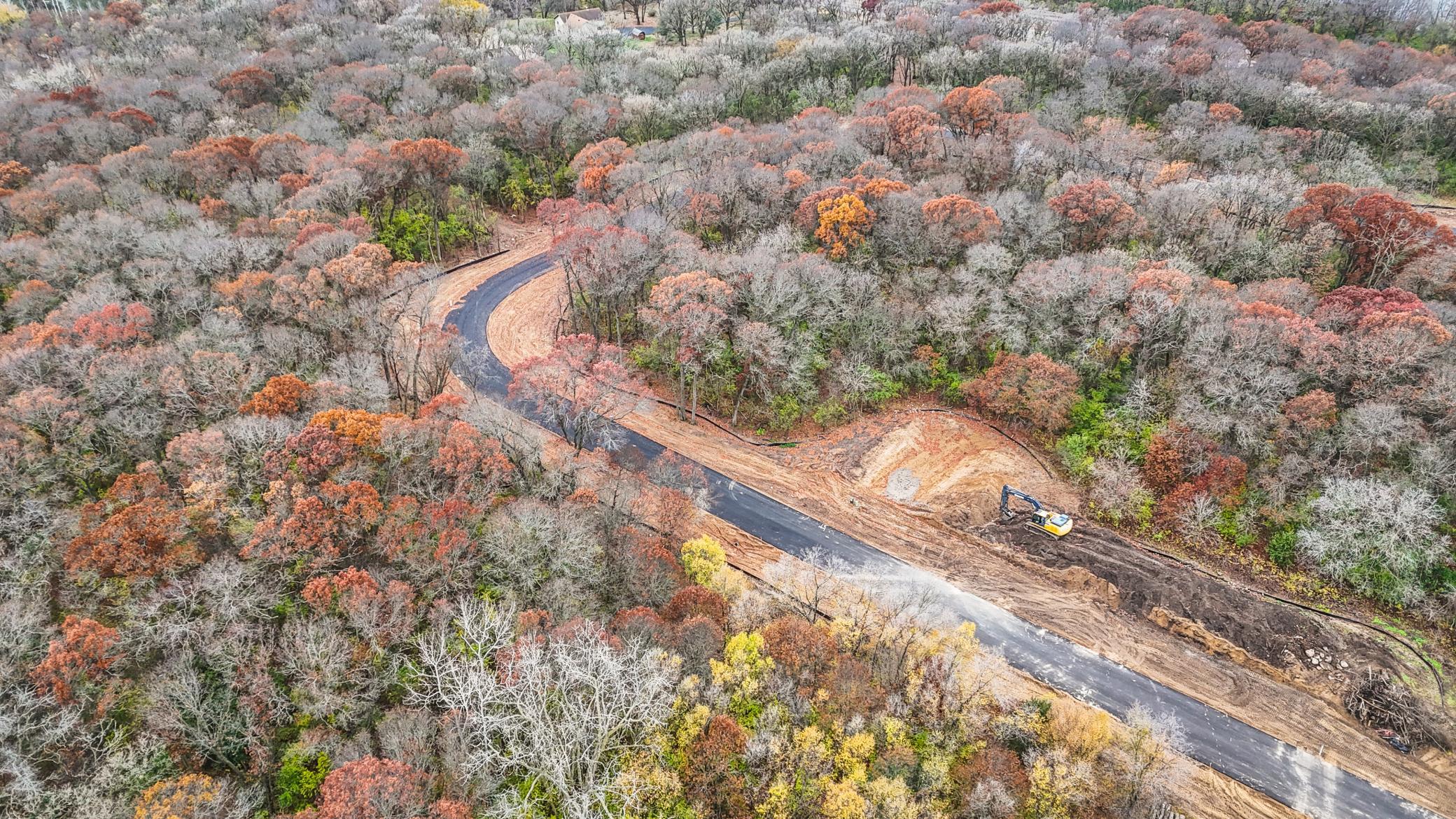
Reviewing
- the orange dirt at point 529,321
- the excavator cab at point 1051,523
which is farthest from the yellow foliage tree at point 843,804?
the orange dirt at point 529,321

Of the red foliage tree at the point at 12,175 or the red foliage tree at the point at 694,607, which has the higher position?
the red foliage tree at the point at 12,175

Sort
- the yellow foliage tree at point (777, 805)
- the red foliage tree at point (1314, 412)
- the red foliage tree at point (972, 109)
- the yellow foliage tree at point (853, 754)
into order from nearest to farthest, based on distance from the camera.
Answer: the yellow foliage tree at point (777, 805) < the yellow foliage tree at point (853, 754) < the red foliage tree at point (1314, 412) < the red foliage tree at point (972, 109)

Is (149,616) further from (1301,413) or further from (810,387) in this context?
(1301,413)

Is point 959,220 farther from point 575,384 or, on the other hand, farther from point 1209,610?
point 575,384

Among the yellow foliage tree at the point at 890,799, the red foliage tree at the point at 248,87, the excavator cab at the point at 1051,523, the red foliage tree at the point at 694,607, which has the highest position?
the red foliage tree at the point at 248,87

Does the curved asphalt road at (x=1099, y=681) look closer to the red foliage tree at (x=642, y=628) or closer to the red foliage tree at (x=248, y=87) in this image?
the red foliage tree at (x=642, y=628)

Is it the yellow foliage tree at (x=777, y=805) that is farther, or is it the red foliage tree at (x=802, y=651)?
the red foliage tree at (x=802, y=651)

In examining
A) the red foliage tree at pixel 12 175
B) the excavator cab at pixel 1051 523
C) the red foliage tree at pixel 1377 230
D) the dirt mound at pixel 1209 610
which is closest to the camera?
the dirt mound at pixel 1209 610
